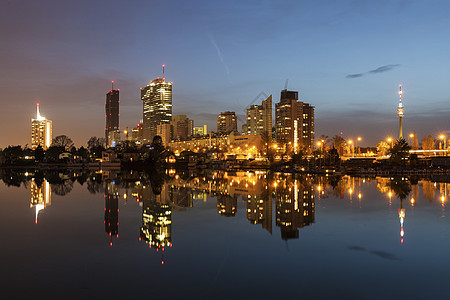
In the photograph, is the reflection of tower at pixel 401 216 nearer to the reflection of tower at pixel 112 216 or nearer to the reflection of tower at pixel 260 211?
the reflection of tower at pixel 260 211

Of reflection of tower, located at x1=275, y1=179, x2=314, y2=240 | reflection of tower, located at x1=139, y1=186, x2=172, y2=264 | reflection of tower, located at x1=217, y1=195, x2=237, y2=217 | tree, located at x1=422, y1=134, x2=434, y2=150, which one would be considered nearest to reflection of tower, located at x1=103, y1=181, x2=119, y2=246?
reflection of tower, located at x1=139, y1=186, x2=172, y2=264

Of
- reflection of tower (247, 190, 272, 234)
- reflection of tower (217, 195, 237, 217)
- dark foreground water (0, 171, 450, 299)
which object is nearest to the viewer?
dark foreground water (0, 171, 450, 299)

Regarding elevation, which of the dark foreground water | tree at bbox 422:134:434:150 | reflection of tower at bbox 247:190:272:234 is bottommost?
the dark foreground water

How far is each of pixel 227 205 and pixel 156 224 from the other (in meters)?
10.3

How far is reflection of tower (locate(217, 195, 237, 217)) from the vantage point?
1082 inches

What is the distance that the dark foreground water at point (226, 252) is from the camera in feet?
37.7

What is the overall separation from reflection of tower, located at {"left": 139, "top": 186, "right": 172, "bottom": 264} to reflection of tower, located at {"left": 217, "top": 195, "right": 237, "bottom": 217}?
13.3ft

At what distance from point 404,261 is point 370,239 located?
391 centimetres

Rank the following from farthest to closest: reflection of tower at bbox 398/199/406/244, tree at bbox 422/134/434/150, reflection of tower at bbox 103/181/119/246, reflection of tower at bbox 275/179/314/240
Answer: tree at bbox 422/134/434/150
reflection of tower at bbox 103/181/119/246
reflection of tower at bbox 275/179/314/240
reflection of tower at bbox 398/199/406/244

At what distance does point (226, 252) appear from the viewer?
52.4ft

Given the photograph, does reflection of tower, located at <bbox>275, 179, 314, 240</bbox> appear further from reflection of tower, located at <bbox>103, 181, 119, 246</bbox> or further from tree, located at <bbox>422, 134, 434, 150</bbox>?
tree, located at <bbox>422, 134, 434, 150</bbox>

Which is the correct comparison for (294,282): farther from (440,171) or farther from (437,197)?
(440,171)

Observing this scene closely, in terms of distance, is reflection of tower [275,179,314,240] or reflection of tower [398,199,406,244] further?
reflection of tower [275,179,314,240]

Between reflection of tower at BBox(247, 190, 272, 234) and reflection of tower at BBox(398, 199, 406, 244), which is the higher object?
reflection of tower at BBox(247, 190, 272, 234)
